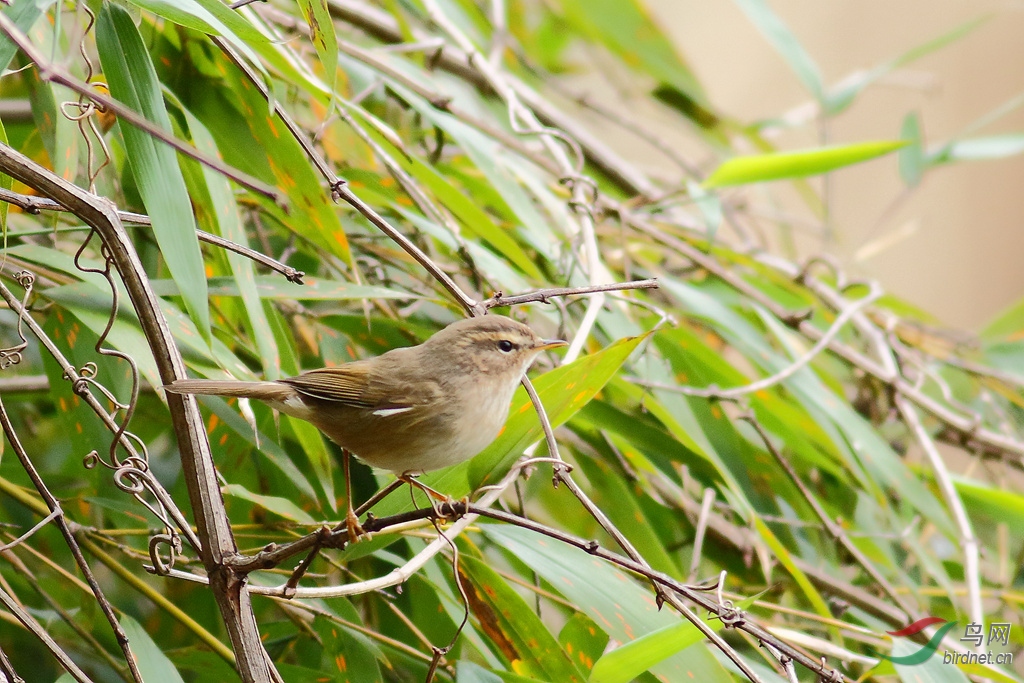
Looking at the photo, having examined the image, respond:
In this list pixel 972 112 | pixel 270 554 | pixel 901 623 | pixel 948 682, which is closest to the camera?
pixel 270 554

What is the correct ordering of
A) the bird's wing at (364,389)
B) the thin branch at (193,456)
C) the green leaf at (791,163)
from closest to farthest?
the thin branch at (193,456), the bird's wing at (364,389), the green leaf at (791,163)

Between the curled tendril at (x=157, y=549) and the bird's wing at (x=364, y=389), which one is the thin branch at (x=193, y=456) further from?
the bird's wing at (x=364, y=389)

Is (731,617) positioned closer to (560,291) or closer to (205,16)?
(560,291)

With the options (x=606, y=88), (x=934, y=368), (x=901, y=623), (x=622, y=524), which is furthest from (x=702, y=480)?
(x=606, y=88)

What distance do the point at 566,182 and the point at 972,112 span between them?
452 cm

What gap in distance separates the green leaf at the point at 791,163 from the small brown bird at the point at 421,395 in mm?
747

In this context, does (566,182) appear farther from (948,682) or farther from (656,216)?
(948,682)


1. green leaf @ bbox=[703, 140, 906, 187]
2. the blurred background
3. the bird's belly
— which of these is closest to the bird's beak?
the bird's belly

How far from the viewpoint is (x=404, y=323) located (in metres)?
1.76

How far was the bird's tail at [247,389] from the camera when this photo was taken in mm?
1089

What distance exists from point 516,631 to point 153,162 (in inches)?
33.7

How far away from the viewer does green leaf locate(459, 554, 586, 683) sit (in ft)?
4.40

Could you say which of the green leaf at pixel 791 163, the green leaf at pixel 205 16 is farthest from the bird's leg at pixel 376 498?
the green leaf at pixel 791 163

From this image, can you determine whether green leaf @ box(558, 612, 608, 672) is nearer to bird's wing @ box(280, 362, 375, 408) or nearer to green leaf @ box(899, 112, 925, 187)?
bird's wing @ box(280, 362, 375, 408)
